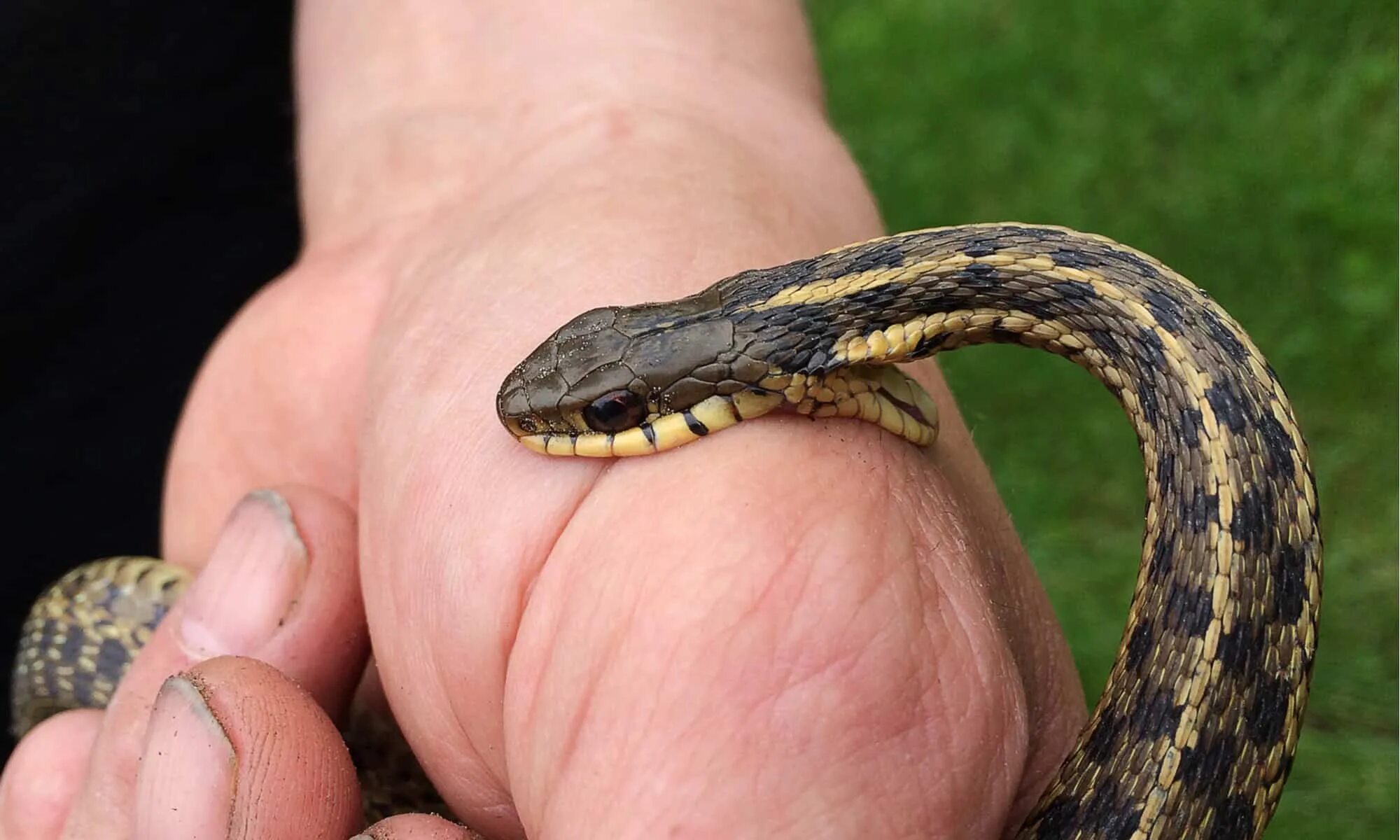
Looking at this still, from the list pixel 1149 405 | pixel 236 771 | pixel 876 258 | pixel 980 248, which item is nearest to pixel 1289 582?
pixel 1149 405

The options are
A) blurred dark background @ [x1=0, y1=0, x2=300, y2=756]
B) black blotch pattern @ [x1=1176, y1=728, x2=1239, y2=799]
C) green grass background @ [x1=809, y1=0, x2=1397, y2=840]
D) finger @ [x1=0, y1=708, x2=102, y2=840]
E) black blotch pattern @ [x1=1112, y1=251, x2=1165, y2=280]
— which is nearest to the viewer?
black blotch pattern @ [x1=1176, y1=728, x2=1239, y2=799]

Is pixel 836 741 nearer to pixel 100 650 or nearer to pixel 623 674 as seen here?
pixel 623 674

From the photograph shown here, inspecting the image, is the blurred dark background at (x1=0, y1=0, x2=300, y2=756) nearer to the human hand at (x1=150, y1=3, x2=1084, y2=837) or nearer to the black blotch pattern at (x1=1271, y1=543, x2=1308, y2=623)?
the human hand at (x1=150, y1=3, x2=1084, y2=837)

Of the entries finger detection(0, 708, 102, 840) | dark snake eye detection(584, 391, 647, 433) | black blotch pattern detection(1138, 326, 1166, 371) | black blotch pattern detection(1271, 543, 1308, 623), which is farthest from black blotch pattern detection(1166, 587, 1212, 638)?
finger detection(0, 708, 102, 840)

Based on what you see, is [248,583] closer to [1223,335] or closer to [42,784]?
[42,784]

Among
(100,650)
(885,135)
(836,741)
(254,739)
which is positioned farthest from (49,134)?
(885,135)

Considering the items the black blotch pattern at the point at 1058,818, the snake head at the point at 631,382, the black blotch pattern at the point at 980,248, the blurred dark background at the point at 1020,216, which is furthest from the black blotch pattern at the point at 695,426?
the blurred dark background at the point at 1020,216

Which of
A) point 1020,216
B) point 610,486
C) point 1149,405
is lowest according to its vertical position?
point 610,486
